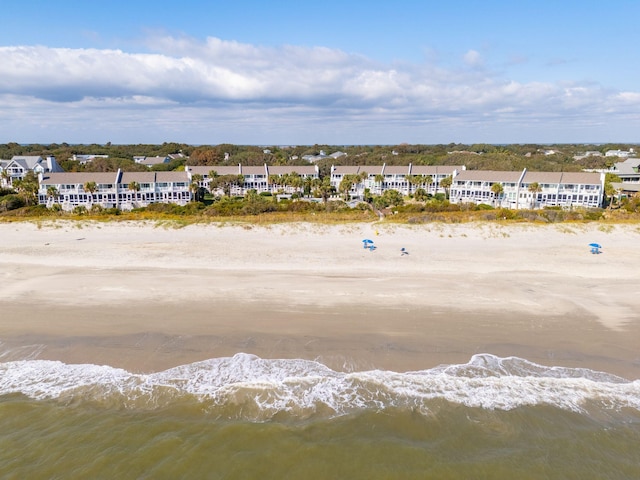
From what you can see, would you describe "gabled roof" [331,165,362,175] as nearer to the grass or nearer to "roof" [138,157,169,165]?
the grass

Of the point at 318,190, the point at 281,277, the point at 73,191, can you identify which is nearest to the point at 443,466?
the point at 281,277

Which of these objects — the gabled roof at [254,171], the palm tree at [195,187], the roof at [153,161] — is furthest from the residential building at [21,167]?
the gabled roof at [254,171]

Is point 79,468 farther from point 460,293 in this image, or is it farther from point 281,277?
point 460,293

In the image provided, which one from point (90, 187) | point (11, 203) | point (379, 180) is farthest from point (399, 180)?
point (11, 203)

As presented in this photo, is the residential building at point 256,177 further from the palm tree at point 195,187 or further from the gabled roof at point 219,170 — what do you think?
the palm tree at point 195,187

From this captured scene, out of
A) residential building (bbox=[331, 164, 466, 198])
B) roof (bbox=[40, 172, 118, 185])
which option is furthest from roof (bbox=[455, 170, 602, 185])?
roof (bbox=[40, 172, 118, 185])

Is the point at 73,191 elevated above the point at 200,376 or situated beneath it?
elevated above
